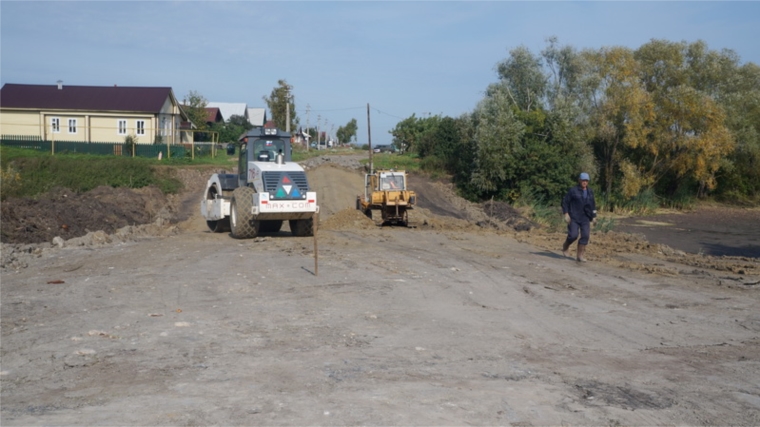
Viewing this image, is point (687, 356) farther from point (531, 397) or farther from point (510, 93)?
point (510, 93)

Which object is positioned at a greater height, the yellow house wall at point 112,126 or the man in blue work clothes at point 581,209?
the yellow house wall at point 112,126

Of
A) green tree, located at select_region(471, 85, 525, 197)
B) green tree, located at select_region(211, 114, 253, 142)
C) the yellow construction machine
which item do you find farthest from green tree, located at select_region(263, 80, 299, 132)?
the yellow construction machine

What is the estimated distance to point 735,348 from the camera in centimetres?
829

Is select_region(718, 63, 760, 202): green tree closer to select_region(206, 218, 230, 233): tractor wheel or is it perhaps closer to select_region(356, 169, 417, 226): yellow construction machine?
select_region(356, 169, 417, 226): yellow construction machine

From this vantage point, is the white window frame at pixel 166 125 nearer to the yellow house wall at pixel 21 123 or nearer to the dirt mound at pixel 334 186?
the yellow house wall at pixel 21 123

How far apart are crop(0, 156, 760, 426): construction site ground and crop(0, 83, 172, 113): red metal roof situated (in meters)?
36.9

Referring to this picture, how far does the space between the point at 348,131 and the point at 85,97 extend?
116088 millimetres

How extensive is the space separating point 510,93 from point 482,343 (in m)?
43.1

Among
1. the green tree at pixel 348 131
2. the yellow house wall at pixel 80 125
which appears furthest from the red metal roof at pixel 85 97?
the green tree at pixel 348 131

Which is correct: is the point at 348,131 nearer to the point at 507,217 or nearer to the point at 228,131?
the point at 228,131

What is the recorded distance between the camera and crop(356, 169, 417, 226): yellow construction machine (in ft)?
84.3

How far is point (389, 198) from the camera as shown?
25.7 meters

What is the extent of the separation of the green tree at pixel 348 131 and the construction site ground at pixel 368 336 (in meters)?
150

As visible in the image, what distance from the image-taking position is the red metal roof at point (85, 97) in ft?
166
